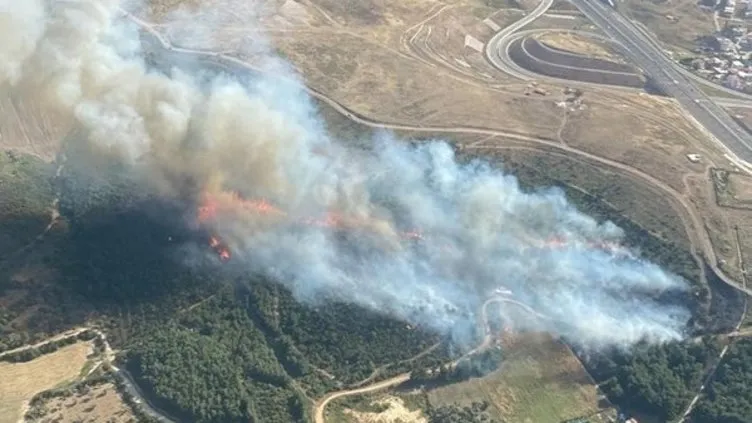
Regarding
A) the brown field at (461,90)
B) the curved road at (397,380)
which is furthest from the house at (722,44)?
the curved road at (397,380)

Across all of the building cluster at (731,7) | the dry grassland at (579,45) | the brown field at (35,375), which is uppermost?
the building cluster at (731,7)

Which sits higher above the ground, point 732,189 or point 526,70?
point 526,70

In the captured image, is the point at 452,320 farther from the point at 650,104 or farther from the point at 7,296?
the point at 650,104

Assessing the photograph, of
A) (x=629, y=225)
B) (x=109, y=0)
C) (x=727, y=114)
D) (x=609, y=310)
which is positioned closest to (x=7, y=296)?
(x=109, y=0)

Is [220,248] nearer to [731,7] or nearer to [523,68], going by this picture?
[523,68]

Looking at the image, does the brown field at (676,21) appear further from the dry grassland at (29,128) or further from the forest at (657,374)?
the dry grassland at (29,128)

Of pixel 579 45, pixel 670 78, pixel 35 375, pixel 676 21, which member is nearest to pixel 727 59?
pixel 670 78
